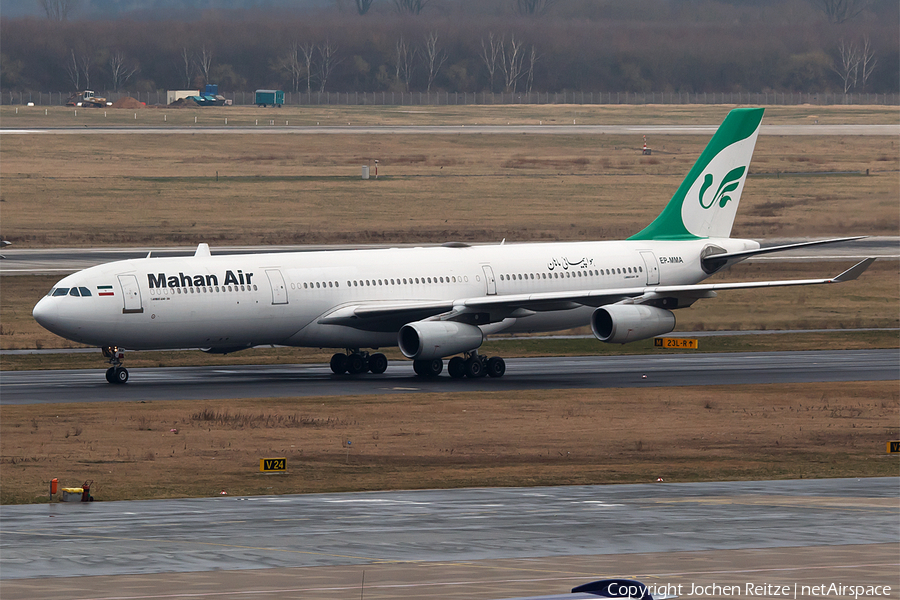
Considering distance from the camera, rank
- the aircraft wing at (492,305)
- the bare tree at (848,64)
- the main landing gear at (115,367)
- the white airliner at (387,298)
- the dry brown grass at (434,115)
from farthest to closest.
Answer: the bare tree at (848,64), the dry brown grass at (434,115), the aircraft wing at (492,305), the main landing gear at (115,367), the white airliner at (387,298)

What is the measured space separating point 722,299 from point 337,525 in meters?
51.3

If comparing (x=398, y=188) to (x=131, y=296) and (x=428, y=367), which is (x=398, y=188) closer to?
(x=428, y=367)

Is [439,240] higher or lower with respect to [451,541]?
higher

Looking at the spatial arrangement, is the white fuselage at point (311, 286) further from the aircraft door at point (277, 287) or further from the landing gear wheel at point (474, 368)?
the landing gear wheel at point (474, 368)

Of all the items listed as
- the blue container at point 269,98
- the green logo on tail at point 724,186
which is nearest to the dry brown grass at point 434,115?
the blue container at point 269,98

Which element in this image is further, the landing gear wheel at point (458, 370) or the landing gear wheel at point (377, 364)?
the landing gear wheel at point (377, 364)

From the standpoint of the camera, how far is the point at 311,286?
1950 inches

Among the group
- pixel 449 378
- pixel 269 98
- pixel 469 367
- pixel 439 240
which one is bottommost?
pixel 449 378

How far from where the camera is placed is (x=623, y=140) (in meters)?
140

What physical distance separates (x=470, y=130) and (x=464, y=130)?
64cm

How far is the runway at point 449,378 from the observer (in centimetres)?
4566

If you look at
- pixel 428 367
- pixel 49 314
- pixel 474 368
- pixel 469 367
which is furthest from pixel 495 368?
pixel 49 314

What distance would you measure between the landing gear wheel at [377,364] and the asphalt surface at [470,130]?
89.1m

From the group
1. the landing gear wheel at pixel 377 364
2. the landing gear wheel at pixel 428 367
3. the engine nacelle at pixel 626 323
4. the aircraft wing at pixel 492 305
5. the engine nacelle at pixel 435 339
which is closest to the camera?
the engine nacelle at pixel 435 339
